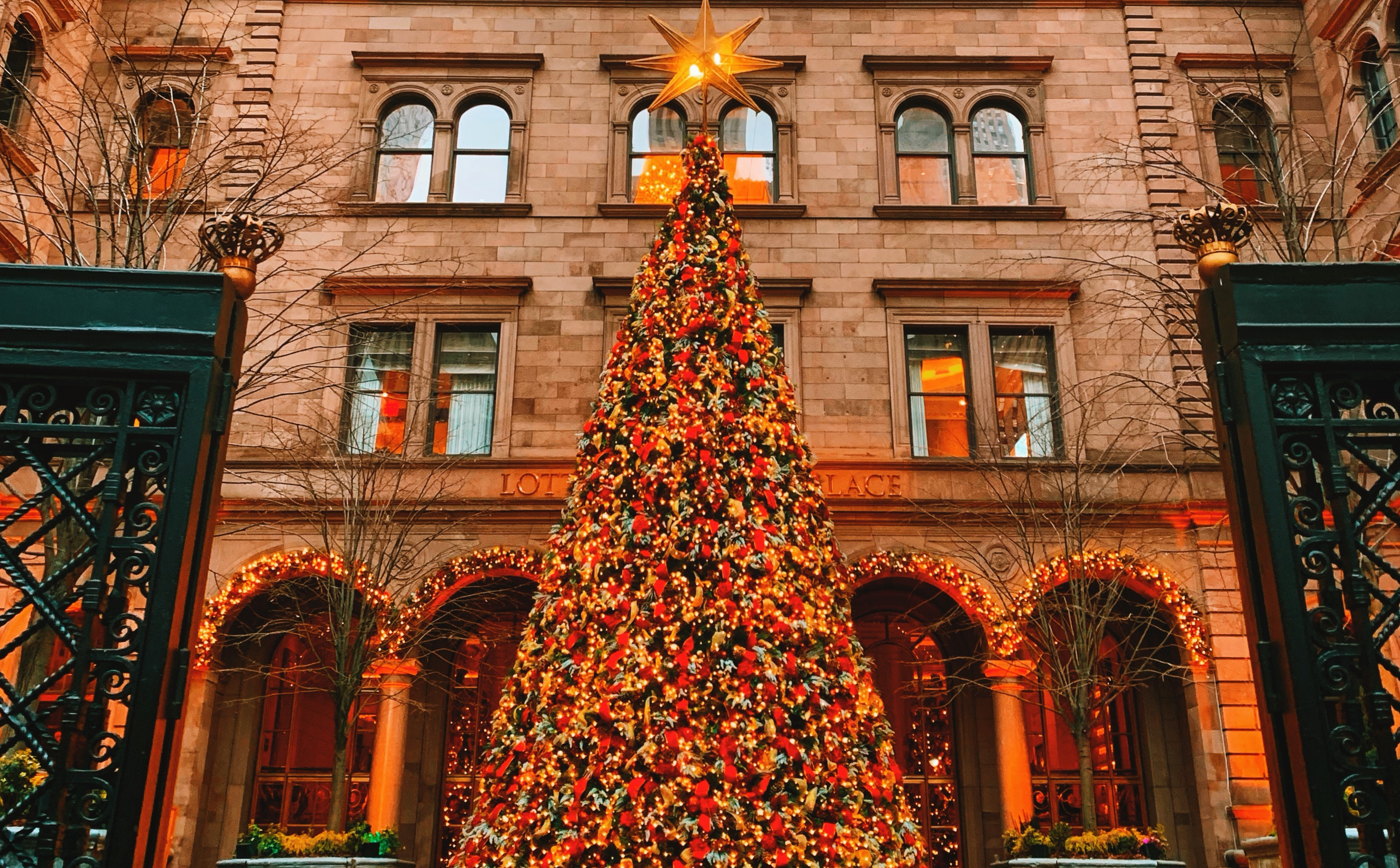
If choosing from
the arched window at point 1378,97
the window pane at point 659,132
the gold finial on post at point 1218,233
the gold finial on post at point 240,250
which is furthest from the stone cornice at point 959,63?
the gold finial on post at point 240,250

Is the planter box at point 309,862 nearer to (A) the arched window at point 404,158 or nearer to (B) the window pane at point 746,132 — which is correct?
(A) the arched window at point 404,158

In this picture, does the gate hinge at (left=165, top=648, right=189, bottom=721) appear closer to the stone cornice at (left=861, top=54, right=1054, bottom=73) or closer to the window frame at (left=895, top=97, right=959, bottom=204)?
the window frame at (left=895, top=97, right=959, bottom=204)

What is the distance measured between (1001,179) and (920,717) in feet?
31.2

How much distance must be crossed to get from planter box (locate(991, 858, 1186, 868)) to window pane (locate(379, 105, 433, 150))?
12.3 metres

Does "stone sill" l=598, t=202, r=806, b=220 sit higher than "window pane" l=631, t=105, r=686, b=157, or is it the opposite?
"window pane" l=631, t=105, r=686, b=157

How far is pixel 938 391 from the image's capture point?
1739 centimetres

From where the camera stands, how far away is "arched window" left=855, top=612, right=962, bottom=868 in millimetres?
16938

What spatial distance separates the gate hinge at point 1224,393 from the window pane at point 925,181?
597 inches

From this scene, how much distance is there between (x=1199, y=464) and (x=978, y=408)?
3.45 m

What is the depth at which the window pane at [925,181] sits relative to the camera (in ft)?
60.7

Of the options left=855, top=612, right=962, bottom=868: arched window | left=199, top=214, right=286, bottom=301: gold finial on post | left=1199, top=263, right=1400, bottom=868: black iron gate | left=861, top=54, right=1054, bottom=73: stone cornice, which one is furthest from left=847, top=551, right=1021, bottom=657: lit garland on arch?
left=1199, top=263, right=1400, bottom=868: black iron gate

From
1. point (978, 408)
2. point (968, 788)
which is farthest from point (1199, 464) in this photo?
point (968, 788)

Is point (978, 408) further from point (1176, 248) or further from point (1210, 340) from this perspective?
point (1210, 340)

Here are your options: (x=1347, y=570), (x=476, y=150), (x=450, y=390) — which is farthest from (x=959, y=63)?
(x=1347, y=570)
